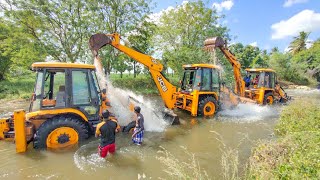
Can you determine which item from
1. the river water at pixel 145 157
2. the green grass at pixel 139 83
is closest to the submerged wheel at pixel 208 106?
the river water at pixel 145 157

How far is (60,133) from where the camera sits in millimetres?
6191

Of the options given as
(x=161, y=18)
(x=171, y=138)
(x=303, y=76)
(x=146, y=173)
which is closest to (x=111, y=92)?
(x=171, y=138)

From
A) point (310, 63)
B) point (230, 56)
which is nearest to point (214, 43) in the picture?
point (230, 56)

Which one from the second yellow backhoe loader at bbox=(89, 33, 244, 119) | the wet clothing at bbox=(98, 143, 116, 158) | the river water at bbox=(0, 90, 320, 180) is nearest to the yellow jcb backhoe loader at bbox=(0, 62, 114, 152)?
the river water at bbox=(0, 90, 320, 180)

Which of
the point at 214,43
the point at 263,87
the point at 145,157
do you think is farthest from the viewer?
the point at 263,87

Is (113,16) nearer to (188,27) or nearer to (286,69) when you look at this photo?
(188,27)

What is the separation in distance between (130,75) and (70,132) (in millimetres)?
19528

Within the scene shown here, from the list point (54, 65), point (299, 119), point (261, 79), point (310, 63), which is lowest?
point (299, 119)

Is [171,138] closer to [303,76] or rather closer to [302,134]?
[302,134]

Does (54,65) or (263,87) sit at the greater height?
(54,65)

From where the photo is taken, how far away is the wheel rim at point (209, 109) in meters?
10.4

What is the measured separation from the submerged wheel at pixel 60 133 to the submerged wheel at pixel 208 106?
533 centimetres

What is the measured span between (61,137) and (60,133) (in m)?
0.11

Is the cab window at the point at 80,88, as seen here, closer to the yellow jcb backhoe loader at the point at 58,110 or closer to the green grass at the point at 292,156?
the yellow jcb backhoe loader at the point at 58,110
